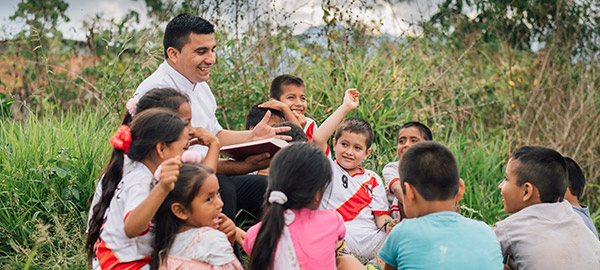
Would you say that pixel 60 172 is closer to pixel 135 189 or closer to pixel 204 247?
pixel 135 189

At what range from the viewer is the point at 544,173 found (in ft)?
10.2

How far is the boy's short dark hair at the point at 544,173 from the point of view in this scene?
3.12m

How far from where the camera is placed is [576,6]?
314 inches

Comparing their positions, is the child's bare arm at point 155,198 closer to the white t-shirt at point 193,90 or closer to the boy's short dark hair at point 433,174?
the boy's short dark hair at point 433,174

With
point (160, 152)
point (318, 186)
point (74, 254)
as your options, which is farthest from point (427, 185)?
point (74, 254)

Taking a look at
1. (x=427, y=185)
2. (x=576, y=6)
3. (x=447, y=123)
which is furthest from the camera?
(x=576, y=6)

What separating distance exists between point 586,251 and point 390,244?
1078 millimetres

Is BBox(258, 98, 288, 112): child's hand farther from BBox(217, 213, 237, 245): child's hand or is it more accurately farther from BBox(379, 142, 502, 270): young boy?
BBox(379, 142, 502, 270): young boy

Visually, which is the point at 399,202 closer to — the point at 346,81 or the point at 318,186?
the point at 318,186

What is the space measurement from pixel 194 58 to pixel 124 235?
5.25 feet

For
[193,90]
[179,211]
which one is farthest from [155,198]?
[193,90]

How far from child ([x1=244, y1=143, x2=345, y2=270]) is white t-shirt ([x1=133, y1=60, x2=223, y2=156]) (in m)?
1.25

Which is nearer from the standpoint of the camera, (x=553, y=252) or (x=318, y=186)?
(x=318, y=186)

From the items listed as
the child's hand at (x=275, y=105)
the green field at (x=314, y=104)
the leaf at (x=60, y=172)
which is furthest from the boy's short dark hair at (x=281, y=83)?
A: the leaf at (x=60, y=172)
